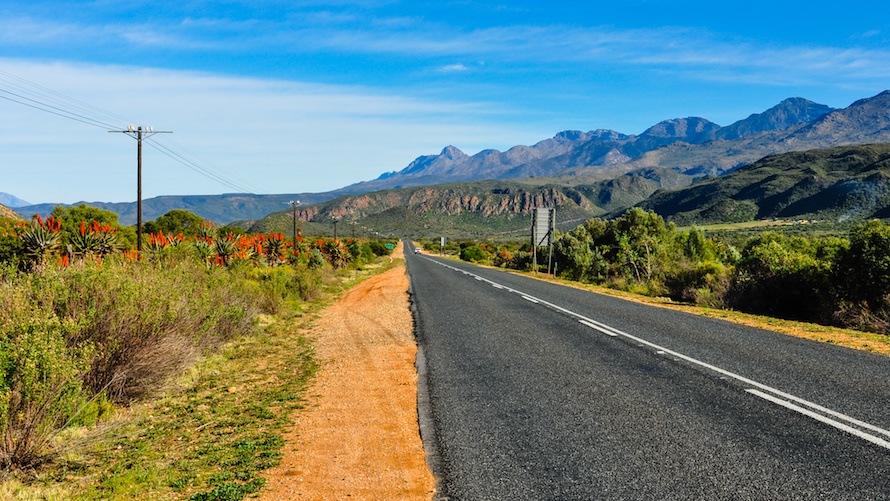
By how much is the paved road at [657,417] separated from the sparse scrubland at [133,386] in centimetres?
213

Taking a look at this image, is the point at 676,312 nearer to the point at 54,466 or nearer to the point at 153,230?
the point at 54,466

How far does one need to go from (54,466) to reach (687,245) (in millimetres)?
38385

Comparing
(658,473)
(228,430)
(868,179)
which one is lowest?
(228,430)

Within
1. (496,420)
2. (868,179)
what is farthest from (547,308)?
(868,179)

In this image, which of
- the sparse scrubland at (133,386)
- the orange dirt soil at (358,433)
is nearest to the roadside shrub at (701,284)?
the orange dirt soil at (358,433)

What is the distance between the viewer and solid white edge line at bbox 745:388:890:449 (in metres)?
4.63

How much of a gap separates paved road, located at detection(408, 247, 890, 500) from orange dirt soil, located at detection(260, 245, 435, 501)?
30 centimetres

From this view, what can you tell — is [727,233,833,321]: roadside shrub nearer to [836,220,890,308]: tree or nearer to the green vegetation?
the green vegetation

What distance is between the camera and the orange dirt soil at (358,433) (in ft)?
14.4

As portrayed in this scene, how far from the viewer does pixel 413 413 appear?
6.38 m

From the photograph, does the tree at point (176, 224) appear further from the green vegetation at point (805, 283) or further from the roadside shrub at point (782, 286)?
the roadside shrub at point (782, 286)

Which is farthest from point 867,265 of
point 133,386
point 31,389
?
point 31,389

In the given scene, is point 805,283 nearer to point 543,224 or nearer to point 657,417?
point 657,417

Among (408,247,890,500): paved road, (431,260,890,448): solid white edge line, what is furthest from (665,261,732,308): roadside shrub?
(408,247,890,500): paved road
